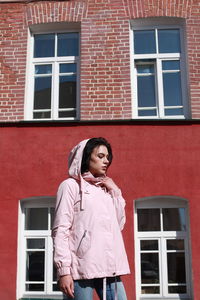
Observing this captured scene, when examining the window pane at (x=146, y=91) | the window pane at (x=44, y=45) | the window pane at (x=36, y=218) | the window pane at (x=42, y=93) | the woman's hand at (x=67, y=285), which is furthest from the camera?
the window pane at (x=44, y=45)

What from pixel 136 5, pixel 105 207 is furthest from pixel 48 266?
pixel 136 5

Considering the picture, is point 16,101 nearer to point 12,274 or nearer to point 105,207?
point 12,274

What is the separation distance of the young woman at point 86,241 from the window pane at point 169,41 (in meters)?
4.75

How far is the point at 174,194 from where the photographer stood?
6.32 meters

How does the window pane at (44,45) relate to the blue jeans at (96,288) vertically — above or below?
above

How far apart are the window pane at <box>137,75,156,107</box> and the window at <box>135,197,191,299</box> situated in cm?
179

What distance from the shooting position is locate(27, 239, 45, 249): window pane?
6516 millimetres

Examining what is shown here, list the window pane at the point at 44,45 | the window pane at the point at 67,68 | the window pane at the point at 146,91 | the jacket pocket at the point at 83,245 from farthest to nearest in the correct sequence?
1. the window pane at the point at 44,45
2. the window pane at the point at 67,68
3. the window pane at the point at 146,91
4. the jacket pocket at the point at 83,245

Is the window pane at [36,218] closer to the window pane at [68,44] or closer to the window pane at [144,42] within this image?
the window pane at [68,44]

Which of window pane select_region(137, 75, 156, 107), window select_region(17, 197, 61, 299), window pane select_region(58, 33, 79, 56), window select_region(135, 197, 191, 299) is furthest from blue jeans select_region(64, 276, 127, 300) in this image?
window pane select_region(58, 33, 79, 56)

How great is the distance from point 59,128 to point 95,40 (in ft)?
5.88

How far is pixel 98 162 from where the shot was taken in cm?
321

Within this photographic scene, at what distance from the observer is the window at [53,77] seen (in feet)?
23.3

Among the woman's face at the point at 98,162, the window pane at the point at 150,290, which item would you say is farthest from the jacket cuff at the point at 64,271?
the window pane at the point at 150,290
